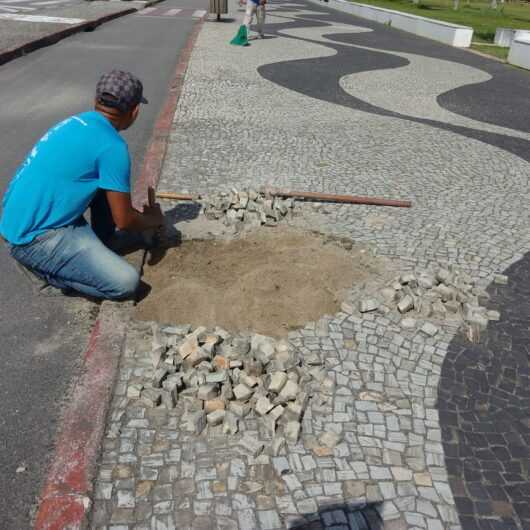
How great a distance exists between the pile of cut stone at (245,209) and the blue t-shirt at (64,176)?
1.64m

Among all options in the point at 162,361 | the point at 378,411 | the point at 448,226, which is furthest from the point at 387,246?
the point at 162,361

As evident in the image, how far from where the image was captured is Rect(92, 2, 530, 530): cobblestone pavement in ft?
8.40

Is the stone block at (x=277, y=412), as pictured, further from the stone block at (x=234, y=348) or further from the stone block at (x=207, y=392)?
the stone block at (x=234, y=348)

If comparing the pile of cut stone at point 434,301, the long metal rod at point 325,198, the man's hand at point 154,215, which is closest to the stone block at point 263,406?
the pile of cut stone at point 434,301

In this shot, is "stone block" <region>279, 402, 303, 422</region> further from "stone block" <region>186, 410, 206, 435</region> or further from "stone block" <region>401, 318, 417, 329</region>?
"stone block" <region>401, 318, 417, 329</region>

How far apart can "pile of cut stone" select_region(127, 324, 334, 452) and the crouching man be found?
793 mm

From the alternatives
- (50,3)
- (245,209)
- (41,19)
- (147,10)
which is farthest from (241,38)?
(50,3)

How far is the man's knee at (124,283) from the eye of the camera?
12.3ft

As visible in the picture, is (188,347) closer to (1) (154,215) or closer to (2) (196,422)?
(2) (196,422)

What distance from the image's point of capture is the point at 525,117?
33.2 ft

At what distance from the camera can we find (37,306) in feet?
12.9

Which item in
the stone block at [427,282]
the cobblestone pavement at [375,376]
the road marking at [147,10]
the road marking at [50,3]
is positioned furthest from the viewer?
the road marking at [147,10]

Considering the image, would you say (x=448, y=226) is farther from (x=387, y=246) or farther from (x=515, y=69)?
(x=515, y=69)

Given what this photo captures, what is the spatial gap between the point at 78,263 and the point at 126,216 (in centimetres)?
48
